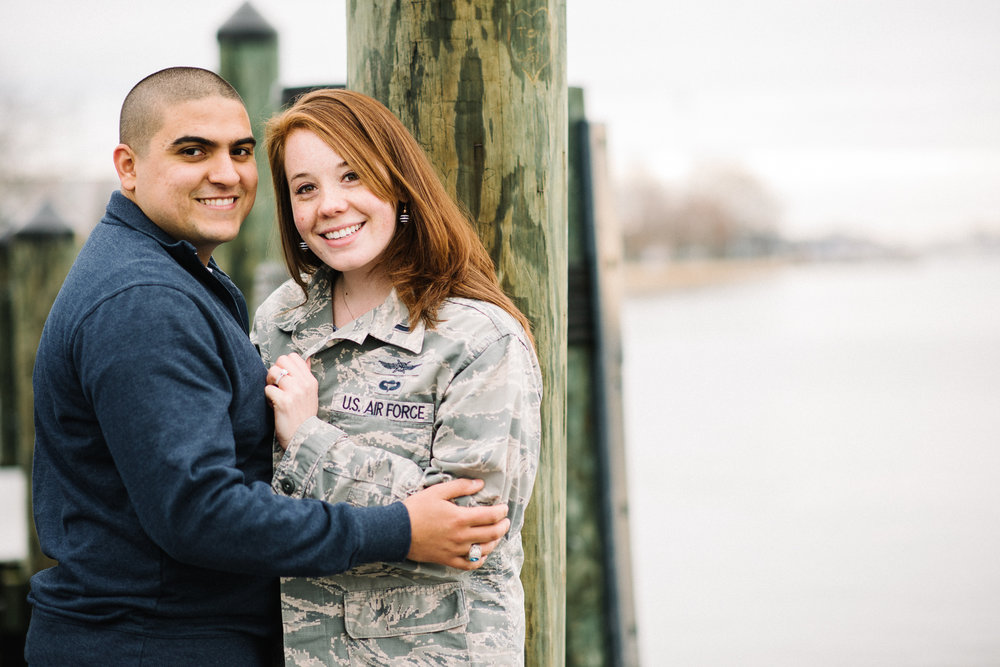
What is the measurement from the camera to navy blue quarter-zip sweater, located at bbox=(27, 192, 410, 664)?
1716mm

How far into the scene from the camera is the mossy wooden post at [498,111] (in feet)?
7.28

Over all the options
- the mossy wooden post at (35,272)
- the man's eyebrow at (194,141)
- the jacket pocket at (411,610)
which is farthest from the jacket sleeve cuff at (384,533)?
the mossy wooden post at (35,272)

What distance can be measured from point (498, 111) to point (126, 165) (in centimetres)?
76

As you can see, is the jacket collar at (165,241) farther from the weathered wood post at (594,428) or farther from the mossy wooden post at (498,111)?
the weathered wood post at (594,428)

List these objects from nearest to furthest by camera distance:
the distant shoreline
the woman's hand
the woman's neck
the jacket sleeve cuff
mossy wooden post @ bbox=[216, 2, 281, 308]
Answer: the jacket sleeve cuff < the woman's hand < the woman's neck < mossy wooden post @ bbox=[216, 2, 281, 308] < the distant shoreline

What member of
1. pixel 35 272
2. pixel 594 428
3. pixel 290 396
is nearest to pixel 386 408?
pixel 290 396

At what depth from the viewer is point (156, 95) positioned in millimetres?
1974

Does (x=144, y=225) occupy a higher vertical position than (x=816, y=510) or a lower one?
higher

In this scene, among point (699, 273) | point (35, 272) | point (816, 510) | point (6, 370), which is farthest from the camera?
point (699, 273)

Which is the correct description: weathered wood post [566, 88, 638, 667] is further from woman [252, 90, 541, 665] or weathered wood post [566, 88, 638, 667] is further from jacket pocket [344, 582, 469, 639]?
jacket pocket [344, 582, 469, 639]

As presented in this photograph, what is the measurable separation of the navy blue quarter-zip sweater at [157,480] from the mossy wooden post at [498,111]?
563 mm

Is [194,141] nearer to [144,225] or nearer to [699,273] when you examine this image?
[144,225]

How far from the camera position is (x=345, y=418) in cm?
203

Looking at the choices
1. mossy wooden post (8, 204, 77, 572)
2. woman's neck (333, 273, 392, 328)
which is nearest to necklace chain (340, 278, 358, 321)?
woman's neck (333, 273, 392, 328)
